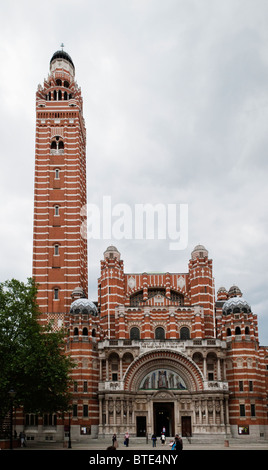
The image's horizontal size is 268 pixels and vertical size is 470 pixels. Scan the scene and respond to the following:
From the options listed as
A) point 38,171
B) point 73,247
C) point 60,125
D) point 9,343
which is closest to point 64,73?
point 60,125

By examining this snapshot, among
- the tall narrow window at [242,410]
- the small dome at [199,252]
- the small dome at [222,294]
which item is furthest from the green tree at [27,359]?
the small dome at [222,294]

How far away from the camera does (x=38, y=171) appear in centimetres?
7994

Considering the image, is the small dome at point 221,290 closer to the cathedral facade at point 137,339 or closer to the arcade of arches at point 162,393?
the cathedral facade at point 137,339

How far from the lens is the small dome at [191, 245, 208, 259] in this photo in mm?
73375

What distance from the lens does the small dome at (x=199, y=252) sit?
73.4 m

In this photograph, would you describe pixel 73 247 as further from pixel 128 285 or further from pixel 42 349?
pixel 42 349

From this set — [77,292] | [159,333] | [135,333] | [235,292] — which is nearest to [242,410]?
[159,333]

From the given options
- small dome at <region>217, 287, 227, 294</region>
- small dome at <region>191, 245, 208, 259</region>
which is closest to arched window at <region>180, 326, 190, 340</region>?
small dome at <region>191, 245, 208, 259</region>

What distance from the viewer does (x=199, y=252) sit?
241 ft

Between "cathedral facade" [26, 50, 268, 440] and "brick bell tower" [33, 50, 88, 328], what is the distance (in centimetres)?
16

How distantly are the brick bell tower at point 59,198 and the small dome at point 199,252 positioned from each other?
17384 mm

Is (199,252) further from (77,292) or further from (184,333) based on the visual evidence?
(77,292)
